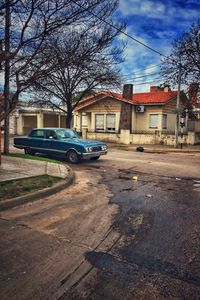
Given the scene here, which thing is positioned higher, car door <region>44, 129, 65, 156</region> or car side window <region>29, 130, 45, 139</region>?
car side window <region>29, 130, 45, 139</region>

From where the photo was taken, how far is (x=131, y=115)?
3158 centimetres

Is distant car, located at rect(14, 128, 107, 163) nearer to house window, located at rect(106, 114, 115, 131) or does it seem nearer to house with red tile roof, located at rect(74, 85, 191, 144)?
house with red tile roof, located at rect(74, 85, 191, 144)

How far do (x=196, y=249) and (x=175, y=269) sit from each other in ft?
2.69

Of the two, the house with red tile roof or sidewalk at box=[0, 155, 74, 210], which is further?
the house with red tile roof

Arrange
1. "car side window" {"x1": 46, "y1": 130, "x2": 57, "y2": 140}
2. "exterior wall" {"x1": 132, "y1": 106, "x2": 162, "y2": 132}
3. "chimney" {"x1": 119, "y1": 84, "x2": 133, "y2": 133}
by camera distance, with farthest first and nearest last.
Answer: "chimney" {"x1": 119, "y1": 84, "x2": 133, "y2": 133}, "exterior wall" {"x1": 132, "y1": 106, "x2": 162, "y2": 132}, "car side window" {"x1": 46, "y1": 130, "x2": 57, "y2": 140}

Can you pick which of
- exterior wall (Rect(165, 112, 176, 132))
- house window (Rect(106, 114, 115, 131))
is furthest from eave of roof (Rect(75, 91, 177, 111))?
house window (Rect(106, 114, 115, 131))

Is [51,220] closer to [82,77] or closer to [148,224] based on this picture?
[148,224]

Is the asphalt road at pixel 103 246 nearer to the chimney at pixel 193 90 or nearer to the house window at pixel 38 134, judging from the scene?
the house window at pixel 38 134

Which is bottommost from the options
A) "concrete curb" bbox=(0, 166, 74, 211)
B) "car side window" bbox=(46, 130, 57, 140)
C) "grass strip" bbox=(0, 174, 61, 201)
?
"concrete curb" bbox=(0, 166, 74, 211)

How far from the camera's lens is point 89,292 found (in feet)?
11.2

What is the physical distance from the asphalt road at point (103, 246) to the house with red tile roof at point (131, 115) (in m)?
21.6

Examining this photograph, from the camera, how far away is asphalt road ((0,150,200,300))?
139 inches

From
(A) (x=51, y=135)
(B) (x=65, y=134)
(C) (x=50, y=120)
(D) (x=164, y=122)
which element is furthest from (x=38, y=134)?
(C) (x=50, y=120)

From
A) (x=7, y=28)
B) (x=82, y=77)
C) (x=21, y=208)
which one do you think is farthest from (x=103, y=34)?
(x=21, y=208)
